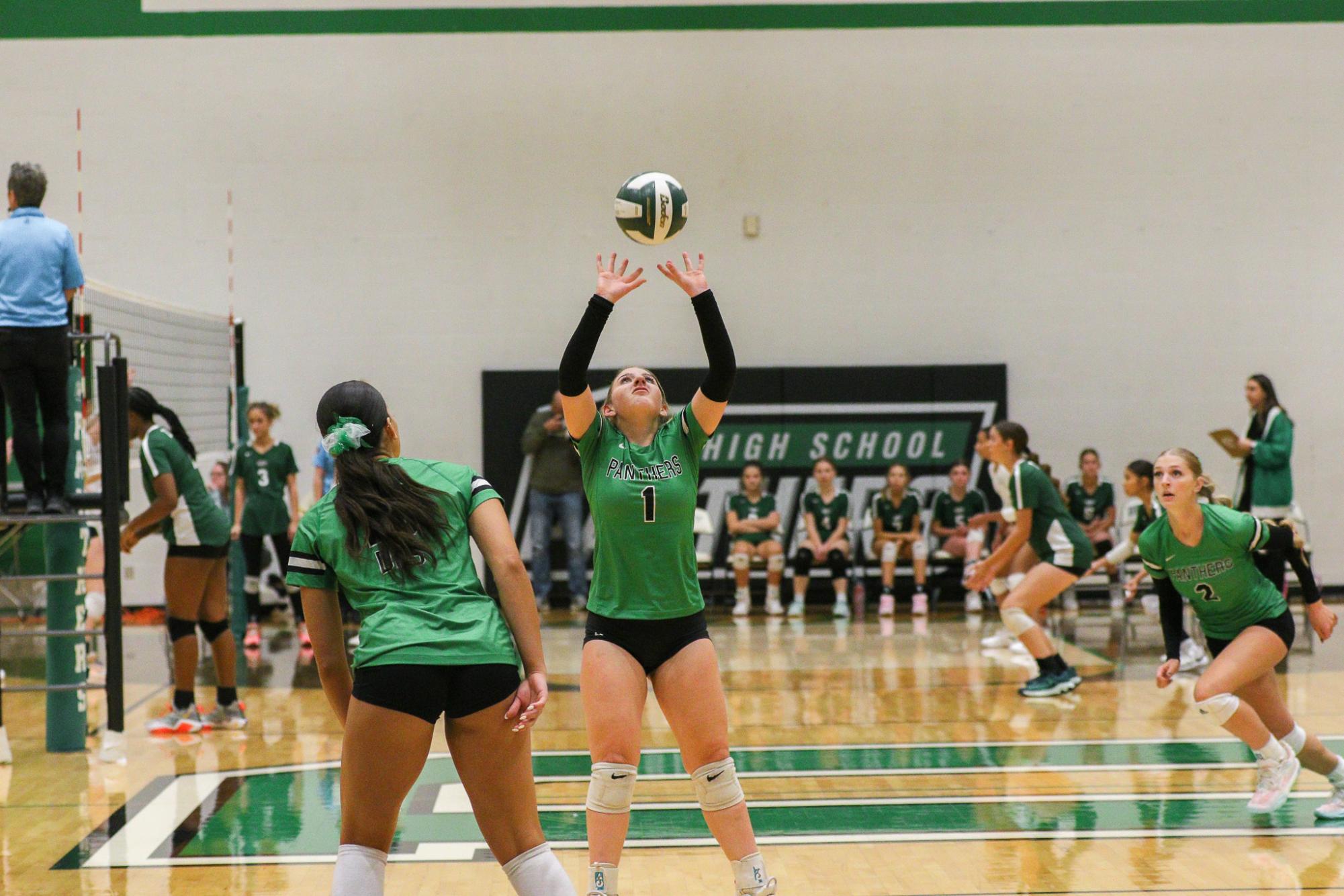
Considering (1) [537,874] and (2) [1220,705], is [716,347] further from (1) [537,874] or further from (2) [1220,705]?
(2) [1220,705]

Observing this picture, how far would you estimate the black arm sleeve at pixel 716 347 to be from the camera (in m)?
3.90

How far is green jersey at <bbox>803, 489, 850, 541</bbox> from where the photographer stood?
11.8 meters

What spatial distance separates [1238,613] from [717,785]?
2.46 m

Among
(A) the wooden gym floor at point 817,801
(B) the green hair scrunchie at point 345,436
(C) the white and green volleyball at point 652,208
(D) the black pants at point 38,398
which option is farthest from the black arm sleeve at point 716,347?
(D) the black pants at point 38,398

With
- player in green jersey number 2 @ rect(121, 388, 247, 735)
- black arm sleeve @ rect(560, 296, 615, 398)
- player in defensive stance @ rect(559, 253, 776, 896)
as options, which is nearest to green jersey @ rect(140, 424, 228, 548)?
player in green jersey number 2 @ rect(121, 388, 247, 735)

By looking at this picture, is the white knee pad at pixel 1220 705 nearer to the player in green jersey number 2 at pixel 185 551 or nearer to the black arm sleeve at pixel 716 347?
the black arm sleeve at pixel 716 347

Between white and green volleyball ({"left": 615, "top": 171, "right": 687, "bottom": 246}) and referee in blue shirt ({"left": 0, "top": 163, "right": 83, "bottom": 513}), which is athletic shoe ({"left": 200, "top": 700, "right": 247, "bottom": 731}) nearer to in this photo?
referee in blue shirt ({"left": 0, "top": 163, "right": 83, "bottom": 513})

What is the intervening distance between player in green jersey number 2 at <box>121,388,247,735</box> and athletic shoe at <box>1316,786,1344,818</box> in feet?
16.9

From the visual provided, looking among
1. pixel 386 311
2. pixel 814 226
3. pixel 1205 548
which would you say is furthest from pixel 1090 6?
pixel 1205 548

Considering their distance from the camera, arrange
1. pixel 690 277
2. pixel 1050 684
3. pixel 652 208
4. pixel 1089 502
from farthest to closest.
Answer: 1. pixel 1089 502
2. pixel 1050 684
3. pixel 652 208
4. pixel 690 277

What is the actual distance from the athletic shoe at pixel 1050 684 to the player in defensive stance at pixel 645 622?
430 centimetres

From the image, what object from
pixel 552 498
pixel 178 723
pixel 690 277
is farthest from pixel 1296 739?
pixel 552 498

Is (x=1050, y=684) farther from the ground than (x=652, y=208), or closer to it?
closer to it

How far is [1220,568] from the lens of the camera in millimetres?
5051
